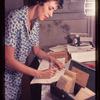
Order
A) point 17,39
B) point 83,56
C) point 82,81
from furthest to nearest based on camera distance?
point 83,56 → point 17,39 → point 82,81

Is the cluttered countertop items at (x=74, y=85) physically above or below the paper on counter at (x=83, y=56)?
below

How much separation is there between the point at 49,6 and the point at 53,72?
0.45 metres

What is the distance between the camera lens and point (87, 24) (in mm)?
1784

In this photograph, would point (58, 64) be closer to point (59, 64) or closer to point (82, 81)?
point (59, 64)

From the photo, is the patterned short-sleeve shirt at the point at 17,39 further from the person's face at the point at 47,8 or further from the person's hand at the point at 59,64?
the person's hand at the point at 59,64

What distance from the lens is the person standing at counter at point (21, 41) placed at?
0.94m

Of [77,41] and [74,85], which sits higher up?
[77,41]

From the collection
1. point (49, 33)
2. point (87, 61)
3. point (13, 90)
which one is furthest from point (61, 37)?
point (13, 90)

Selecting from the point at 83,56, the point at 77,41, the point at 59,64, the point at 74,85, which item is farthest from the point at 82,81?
the point at 77,41

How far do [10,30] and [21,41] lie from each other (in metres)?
0.15

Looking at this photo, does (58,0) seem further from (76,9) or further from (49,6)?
(76,9)

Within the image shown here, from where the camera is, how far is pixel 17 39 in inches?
41.3

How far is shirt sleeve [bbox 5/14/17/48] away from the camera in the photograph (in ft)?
3.04

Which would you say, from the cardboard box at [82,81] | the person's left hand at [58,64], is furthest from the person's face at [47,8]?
the cardboard box at [82,81]
